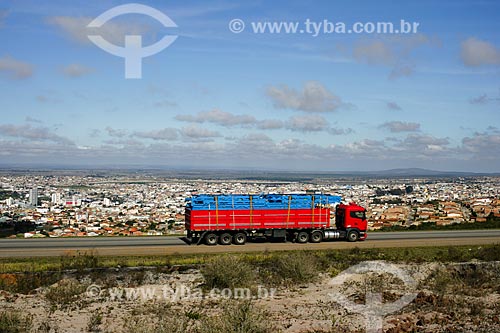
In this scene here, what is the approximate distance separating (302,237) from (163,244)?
7702 millimetres

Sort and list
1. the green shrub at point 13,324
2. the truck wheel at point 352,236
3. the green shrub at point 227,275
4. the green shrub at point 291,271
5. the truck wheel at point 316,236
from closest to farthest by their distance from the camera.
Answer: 1. the green shrub at point 13,324
2. the green shrub at point 227,275
3. the green shrub at point 291,271
4. the truck wheel at point 316,236
5. the truck wheel at point 352,236

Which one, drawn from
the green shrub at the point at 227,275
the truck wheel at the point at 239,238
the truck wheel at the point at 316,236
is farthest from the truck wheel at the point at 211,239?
the green shrub at the point at 227,275

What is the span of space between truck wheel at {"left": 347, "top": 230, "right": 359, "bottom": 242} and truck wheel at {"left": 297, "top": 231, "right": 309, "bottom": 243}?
251cm

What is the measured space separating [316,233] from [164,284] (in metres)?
12.5

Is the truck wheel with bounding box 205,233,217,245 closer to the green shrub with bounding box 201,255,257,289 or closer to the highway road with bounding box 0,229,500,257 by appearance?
the highway road with bounding box 0,229,500,257

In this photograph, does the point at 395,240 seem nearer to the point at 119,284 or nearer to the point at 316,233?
the point at 316,233

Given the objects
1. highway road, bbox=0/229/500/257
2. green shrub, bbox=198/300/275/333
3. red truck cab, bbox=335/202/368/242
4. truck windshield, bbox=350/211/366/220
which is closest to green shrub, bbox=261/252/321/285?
highway road, bbox=0/229/500/257

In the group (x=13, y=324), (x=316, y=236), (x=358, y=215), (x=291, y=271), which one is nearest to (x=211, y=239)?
(x=316, y=236)

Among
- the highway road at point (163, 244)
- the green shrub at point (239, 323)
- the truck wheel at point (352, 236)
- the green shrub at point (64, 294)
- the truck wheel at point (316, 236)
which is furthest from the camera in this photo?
the truck wheel at point (352, 236)

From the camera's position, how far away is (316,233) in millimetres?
Answer: 29969

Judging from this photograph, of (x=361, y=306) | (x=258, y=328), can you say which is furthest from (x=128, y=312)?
(x=361, y=306)

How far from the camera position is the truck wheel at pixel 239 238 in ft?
94.4

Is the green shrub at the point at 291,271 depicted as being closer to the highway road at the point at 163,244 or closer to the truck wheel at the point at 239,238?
the highway road at the point at 163,244

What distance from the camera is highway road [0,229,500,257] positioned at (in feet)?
84.6
